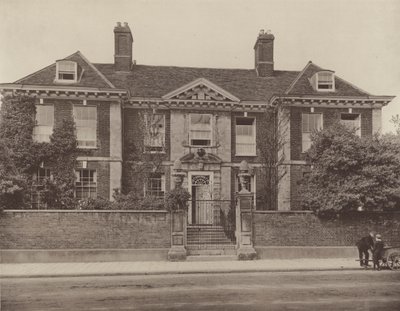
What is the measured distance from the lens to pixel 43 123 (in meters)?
24.8

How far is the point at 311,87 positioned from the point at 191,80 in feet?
24.1

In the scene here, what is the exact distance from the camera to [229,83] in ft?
94.0

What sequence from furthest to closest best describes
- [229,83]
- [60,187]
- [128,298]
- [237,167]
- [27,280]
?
1. [229,83]
2. [237,167]
3. [60,187]
4. [27,280]
5. [128,298]

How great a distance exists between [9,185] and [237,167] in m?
12.8

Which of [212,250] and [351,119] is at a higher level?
[351,119]

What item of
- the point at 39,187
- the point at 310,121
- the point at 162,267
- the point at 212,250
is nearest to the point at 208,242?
the point at 212,250

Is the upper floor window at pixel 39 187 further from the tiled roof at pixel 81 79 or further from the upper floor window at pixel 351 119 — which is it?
the upper floor window at pixel 351 119

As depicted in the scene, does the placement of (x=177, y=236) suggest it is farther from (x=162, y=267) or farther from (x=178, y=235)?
(x=162, y=267)

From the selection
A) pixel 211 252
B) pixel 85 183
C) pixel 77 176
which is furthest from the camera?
pixel 85 183

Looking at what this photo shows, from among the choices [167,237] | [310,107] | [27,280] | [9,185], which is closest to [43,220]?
[9,185]

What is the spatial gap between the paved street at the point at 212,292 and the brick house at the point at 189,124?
1015 cm

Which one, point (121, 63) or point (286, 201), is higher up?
point (121, 63)

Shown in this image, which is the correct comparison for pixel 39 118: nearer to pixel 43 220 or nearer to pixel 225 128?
pixel 43 220

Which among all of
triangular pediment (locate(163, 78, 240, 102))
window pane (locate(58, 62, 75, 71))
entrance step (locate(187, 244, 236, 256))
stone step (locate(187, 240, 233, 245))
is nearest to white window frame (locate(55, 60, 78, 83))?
window pane (locate(58, 62, 75, 71))
